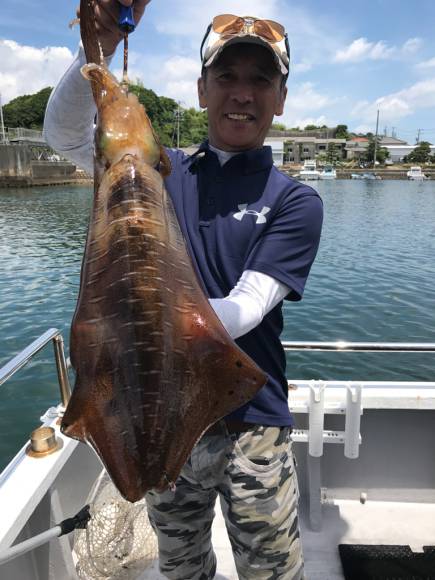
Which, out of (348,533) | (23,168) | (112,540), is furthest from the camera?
(23,168)

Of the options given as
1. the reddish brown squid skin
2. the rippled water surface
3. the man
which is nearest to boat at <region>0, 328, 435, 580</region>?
the man

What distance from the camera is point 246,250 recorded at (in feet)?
7.64

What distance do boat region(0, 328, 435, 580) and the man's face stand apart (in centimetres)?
197

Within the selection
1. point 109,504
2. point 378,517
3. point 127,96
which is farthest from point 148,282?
point 378,517

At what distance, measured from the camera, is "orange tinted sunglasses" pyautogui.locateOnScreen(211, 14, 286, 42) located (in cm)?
227

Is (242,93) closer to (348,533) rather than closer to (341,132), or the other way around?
(348,533)

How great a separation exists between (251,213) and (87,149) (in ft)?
3.47

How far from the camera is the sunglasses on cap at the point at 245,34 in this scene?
7.37ft

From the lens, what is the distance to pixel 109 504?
369 cm

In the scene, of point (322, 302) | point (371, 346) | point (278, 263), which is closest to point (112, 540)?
point (371, 346)

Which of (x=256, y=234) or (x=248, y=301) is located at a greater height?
(x=256, y=234)

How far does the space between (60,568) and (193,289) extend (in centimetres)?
295

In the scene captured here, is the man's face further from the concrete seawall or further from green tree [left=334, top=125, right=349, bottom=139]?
green tree [left=334, top=125, right=349, bottom=139]

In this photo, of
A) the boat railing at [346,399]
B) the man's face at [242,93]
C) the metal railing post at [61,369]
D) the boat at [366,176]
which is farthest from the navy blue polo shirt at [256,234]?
the boat at [366,176]
